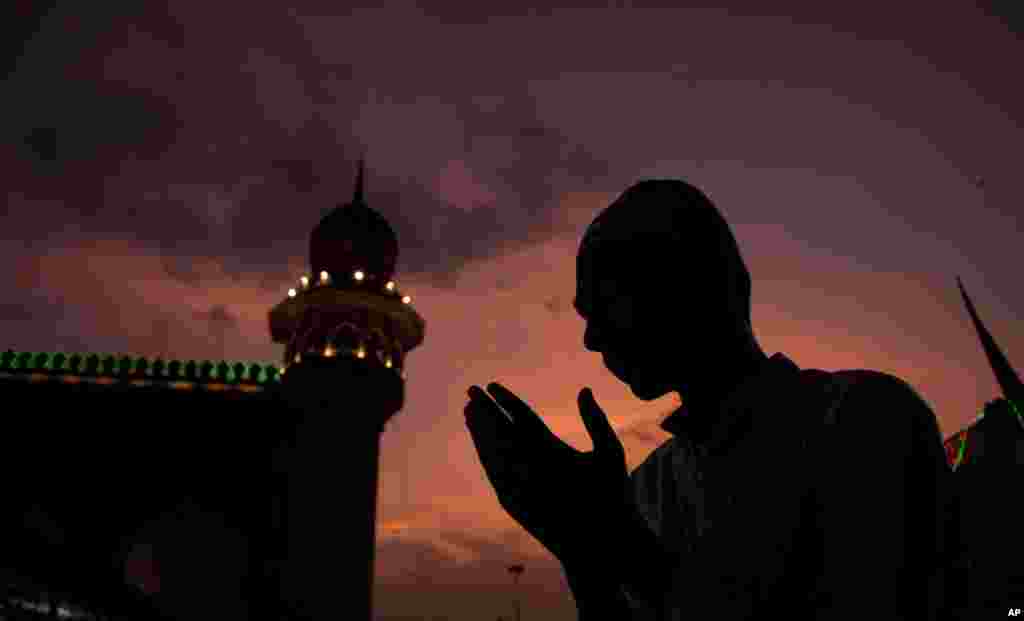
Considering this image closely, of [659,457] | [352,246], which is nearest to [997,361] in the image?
[352,246]

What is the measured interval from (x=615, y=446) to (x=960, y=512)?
0.66 meters

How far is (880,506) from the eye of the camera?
146 centimetres

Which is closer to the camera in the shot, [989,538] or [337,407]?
[989,538]

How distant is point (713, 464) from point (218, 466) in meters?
25.0

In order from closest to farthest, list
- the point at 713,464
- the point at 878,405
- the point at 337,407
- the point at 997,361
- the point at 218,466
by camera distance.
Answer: the point at 878,405, the point at 713,464, the point at 218,466, the point at 337,407, the point at 997,361

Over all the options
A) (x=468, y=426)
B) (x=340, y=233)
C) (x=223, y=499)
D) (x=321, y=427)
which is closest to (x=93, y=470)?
(x=223, y=499)

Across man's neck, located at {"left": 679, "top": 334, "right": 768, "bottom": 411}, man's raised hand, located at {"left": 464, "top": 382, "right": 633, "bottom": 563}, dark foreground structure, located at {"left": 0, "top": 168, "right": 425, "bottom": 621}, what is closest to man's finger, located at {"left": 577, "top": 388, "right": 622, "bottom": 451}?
man's raised hand, located at {"left": 464, "top": 382, "right": 633, "bottom": 563}

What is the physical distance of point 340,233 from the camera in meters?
29.3

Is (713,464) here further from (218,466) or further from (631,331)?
(218,466)

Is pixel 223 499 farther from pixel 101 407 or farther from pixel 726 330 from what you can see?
pixel 726 330

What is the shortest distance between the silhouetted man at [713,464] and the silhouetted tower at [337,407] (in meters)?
23.4

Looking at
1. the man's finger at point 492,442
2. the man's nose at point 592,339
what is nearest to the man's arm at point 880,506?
the man's nose at point 592,339

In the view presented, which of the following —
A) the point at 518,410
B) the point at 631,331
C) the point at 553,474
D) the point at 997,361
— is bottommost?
the point at 553,474

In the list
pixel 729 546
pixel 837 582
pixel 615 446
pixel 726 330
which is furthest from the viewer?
pixel 726 330
